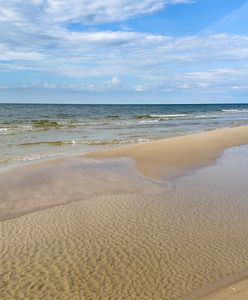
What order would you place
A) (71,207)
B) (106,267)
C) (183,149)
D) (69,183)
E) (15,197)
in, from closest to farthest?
1. (106,267)
2. (71,207)
3. (15,197)
4. (69,183)
5. (183,149)

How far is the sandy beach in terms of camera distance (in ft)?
15.2

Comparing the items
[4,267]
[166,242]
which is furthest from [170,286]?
[4,267]

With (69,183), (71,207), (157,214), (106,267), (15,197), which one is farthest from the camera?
(69,183)

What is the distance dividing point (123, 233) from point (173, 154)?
9282 millimetres

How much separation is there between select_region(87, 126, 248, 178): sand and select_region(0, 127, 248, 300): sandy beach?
0.39 m

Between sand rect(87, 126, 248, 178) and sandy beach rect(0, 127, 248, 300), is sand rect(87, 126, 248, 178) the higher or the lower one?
the higher one

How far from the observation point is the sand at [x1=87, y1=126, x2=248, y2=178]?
12.4 metres

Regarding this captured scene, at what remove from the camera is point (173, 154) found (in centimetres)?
1528

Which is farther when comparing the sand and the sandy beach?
the sand

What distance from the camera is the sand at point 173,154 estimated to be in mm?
12367

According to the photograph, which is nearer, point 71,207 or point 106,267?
point 106,267

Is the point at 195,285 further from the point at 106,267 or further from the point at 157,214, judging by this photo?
the point at 157,214

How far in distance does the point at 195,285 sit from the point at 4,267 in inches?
108

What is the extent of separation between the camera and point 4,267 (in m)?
5.18
